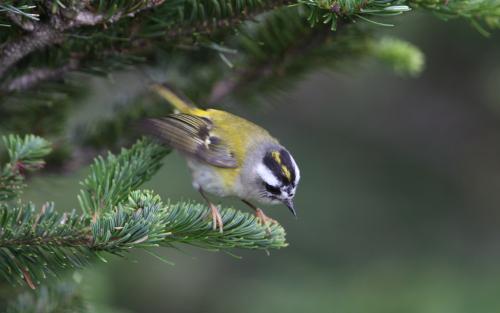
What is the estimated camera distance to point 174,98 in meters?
2.65

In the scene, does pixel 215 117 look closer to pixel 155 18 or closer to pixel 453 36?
pixel 155 18

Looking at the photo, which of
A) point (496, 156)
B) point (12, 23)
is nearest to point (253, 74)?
point (12, 23)

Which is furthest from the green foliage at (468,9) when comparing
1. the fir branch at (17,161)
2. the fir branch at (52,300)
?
the fir branch at (52,300)

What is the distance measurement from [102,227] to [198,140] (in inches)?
60.5

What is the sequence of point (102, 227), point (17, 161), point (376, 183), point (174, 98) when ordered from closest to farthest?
point (102, 227)
point (17, 161)
point (174, 98)
point (376, 183)

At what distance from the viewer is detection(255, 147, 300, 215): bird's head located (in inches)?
112

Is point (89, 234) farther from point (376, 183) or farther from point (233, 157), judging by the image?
point (376, 183)

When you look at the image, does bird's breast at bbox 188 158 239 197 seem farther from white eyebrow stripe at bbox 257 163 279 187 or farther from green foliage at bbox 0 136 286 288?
green foliage at bbox 0 136 286 288

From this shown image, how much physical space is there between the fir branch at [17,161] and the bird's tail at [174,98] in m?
0.70

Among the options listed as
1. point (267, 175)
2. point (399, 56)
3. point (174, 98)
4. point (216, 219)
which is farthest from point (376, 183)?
point (216, 219)

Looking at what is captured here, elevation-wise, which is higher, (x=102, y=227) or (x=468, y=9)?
(x=468, y=9)

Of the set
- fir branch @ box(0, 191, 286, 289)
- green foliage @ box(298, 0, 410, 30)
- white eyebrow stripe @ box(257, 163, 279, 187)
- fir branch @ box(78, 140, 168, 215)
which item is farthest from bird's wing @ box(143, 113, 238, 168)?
green foliage @ box(298, 0, 410, 30)

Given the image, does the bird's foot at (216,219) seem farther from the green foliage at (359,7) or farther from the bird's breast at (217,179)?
the bird's breast at (217,179)

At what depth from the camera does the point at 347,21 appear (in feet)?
6.75
